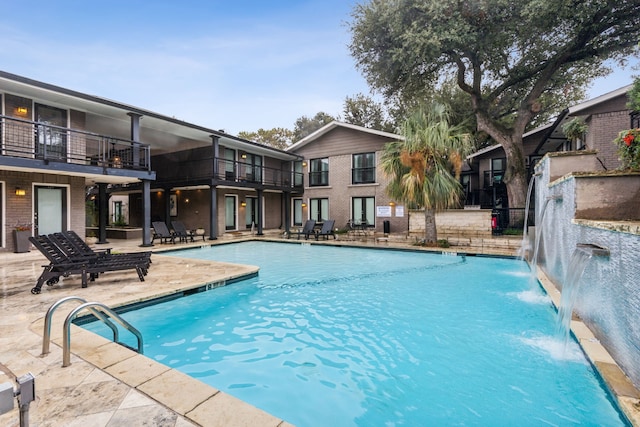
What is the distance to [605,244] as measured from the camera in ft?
11.3

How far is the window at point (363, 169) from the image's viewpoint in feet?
58.6

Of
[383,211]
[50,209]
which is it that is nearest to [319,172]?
[383,211]

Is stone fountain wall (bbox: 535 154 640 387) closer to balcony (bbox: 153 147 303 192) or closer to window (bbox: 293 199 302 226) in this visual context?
balcony (bbox: 153 147 303 192)

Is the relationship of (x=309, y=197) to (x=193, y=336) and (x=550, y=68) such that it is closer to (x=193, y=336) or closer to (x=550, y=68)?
→ (x=550, y=68)

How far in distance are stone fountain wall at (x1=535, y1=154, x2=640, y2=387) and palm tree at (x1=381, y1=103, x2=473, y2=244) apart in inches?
174

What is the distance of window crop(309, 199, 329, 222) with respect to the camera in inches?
765

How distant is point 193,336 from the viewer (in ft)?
13.9

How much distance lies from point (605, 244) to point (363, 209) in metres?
14.7

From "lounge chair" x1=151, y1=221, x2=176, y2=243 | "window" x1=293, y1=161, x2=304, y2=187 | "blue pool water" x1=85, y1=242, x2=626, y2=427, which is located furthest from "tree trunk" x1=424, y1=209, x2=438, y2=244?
"lounge chair" x1=151, y1=221, x2=176, y2=243

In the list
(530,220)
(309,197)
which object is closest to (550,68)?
(530,220)

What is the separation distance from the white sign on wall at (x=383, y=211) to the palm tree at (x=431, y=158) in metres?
5.01

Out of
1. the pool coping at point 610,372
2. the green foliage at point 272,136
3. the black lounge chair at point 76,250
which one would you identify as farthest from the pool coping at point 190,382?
the green foliage at point 272,136

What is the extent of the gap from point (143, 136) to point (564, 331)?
17.2 m

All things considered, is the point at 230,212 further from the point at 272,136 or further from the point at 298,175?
the point at 272,136
